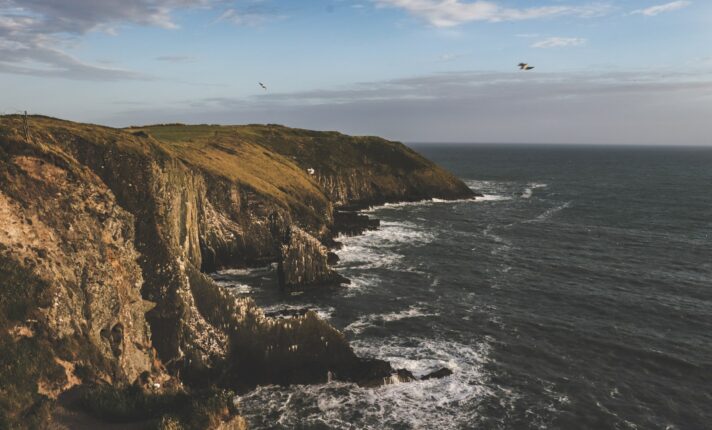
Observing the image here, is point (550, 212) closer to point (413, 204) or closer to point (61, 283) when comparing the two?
point (413, 204)

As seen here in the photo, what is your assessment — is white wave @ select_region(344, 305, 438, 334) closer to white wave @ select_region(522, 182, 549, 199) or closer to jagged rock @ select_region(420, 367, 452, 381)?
jagged rock @ select_region(420, 367, 452, 381)

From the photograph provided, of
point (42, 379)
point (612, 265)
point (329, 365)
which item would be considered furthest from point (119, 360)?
point (612, 265)

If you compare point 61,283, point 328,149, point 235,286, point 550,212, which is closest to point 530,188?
point 550,212

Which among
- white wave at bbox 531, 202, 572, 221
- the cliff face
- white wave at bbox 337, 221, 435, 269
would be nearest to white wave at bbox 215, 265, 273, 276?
white wave at bbox 337, 221, 435, 269

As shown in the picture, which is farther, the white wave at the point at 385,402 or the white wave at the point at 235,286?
the white wave at the point at 235,286

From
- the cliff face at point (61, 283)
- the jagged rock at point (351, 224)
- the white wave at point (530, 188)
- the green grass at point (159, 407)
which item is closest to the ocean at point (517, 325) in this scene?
the jagged rock at point (351, 224)

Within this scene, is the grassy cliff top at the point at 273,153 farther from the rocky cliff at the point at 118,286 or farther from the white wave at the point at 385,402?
the white wave at the point at 385,402

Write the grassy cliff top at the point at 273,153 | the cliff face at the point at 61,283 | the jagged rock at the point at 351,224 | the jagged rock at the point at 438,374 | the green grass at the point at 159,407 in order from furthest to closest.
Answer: the jagged rock at the point at 351,224 < the grassy cliff top at the point at 273,153 < the jagged rock at the point at 438,374 < the cliff face at the point at 61,283 < the green grass at the point at 159,407
